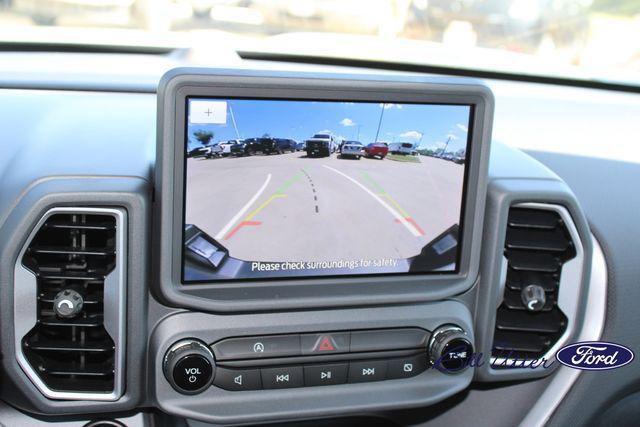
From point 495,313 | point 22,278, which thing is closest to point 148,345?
point 22,278

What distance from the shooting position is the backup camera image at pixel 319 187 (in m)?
1.78

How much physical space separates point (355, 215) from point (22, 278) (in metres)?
0.89

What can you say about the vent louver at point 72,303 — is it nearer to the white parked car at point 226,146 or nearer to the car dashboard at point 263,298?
the car dashboard at point 263,298

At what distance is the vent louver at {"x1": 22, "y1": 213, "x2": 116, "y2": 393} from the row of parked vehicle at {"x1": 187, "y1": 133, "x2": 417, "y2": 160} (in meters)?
0.33

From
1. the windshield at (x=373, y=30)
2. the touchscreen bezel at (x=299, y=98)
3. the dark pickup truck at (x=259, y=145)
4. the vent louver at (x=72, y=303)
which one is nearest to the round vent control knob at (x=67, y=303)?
the vent louver at (x=72, y=303)

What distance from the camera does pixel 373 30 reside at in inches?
135

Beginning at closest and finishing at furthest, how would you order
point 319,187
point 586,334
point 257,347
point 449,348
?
1. point 319,187
2. point 257,347
3. point 449,348
4. point 586,334

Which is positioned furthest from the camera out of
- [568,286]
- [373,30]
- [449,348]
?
[373,30]

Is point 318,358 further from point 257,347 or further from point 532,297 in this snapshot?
point 532,297

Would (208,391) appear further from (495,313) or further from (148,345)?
(495,313)

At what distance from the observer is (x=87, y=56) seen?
9.21 ft

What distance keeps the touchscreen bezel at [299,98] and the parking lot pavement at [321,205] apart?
0.18 feet

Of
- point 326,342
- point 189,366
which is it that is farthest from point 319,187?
point 189,366

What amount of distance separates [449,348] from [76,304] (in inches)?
42.2
